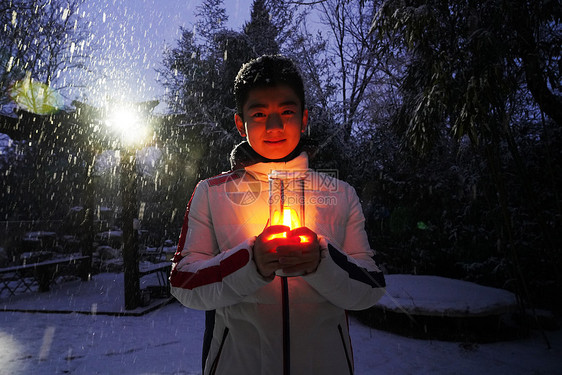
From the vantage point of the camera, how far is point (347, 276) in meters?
1.35

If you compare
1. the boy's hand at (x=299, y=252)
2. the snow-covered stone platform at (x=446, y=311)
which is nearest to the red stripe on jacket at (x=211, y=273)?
the boy's hand at (x=299, y=252)

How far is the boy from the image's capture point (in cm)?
126

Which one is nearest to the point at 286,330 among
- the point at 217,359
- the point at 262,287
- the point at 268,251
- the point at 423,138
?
the point at 262,287

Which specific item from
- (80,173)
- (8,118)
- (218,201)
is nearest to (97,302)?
(8,118)

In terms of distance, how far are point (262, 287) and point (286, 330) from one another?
0.64ft

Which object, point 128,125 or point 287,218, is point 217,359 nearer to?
point 287,218

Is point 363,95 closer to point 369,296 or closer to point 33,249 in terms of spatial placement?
point 33,249

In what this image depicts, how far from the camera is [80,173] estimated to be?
17578mm

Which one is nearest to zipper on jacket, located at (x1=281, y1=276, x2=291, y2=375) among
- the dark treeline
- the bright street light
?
the dark treeline

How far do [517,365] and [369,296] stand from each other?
4.76 metres

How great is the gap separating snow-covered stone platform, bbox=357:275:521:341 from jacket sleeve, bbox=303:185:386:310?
4.74 m

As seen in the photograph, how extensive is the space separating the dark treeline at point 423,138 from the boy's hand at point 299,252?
3814 mm

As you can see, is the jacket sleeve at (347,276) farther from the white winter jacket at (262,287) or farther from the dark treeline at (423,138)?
the dark treeline at (423,138)

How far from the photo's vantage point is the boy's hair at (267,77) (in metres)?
1.64
